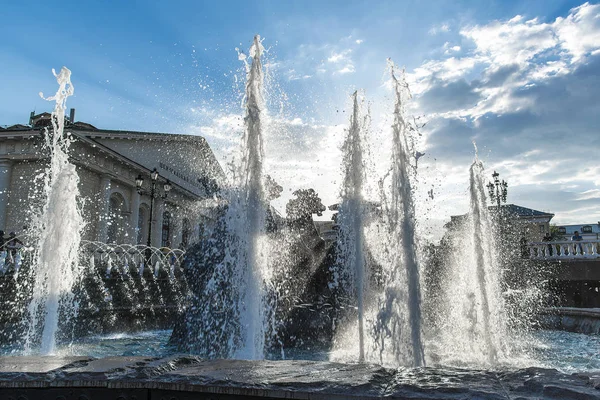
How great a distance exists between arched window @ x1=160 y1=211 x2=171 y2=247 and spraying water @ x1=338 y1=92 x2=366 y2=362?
3202 cm

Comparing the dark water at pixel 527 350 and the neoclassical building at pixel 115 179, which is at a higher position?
the neoclassical building at pixel 115 179

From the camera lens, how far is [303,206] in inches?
392

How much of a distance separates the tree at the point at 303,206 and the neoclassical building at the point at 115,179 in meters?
2.03

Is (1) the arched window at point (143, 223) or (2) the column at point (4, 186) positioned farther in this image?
(1) the arched window at point (143, 223)

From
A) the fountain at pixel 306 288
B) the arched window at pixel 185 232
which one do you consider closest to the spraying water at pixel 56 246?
the fountain at pixel 306 288

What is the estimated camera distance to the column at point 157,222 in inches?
1369

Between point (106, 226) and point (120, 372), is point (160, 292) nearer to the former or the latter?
point (120, 372)

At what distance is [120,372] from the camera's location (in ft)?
7.34

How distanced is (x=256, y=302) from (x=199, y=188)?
39.1m

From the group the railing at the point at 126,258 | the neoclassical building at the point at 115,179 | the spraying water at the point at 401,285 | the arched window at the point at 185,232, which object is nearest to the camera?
the spraying water at the point at 401,285

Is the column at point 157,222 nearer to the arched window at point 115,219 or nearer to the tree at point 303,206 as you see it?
the arched window at point 115,219

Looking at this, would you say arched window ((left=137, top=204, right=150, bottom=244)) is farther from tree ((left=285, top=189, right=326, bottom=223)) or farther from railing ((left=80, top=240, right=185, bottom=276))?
tree ((left=285, top=189, right=326, bottom=223))

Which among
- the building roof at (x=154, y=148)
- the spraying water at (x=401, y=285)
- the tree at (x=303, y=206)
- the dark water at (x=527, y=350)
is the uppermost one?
the building roof at (x=154, y=148)

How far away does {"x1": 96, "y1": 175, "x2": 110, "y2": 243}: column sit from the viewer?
27359mm
